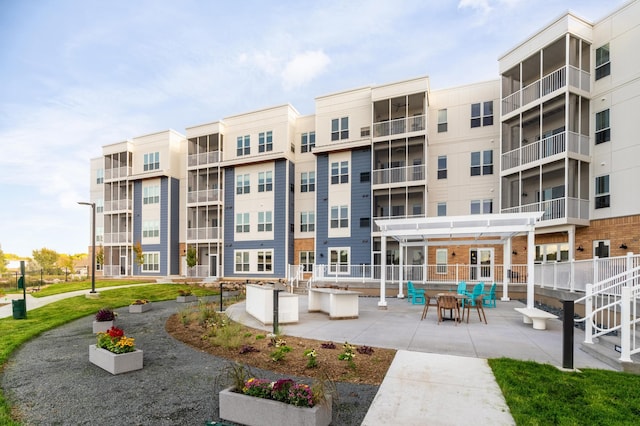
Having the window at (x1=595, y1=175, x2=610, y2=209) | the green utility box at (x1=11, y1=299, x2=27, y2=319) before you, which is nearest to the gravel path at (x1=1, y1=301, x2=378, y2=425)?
the green utility box at (x1=11, y1=299, x2=27, y2=319)

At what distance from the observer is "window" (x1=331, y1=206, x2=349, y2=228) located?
2570 centimetres

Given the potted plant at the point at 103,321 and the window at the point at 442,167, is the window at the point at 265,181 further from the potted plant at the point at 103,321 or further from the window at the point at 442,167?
the potted plant at the point at 103,321

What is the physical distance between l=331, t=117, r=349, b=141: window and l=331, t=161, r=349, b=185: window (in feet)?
7.01

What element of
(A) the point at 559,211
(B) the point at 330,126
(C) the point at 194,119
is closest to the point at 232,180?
(C) the point at 194,119

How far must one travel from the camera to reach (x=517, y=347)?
775cm

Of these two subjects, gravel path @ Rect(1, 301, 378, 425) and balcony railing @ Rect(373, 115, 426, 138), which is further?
balcony railing @ Rect(373, 115, 426, 138)

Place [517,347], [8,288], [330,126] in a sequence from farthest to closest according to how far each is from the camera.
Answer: [8,288], [330,126], [517,347]

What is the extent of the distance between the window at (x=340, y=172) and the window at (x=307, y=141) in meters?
3.57

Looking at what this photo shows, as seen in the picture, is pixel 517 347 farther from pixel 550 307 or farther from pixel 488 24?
pixel 488 24

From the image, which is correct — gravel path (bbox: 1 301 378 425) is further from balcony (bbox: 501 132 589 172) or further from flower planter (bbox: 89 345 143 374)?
balcony (bbox: 501 132 589 172)

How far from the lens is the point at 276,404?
13.4 ft

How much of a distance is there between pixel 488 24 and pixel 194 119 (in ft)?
87.8

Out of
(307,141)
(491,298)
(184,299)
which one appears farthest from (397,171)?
(184,299)

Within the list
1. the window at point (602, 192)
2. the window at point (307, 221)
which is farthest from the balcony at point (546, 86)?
the window at point (307, 221)
